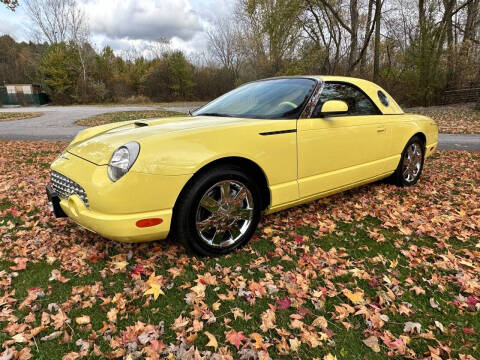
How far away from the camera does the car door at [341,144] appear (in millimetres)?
2875

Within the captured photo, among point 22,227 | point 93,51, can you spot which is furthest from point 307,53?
point 93,51

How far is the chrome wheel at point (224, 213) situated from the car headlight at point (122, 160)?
1.96ft

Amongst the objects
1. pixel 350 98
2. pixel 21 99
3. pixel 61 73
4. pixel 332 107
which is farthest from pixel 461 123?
pixel 21 99

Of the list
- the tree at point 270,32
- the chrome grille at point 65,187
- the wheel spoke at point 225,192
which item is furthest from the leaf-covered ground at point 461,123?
the tree at point 270,32

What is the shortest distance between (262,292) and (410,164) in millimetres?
3248

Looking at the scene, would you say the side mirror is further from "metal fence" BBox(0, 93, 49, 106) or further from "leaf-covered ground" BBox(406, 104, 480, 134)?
"metal fence" BBox(0, 93, 49, 106)

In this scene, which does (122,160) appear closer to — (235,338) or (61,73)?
(235,338)

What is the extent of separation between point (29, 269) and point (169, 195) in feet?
4.61

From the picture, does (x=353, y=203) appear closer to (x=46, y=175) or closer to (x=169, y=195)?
(x=169, y=195)

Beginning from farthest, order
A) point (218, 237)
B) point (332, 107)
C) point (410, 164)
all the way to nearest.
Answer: point (410, 164) → point (332, 107) → point (218, 237)

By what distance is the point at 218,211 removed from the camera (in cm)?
250

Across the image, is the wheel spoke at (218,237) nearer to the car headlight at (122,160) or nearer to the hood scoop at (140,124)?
the car headlight at (122,160)

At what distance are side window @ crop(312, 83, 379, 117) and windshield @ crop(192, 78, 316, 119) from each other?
158mm

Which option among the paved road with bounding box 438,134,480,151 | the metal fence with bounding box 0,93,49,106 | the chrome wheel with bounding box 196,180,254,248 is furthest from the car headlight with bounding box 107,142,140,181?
the metal fence with bounding box 0,93,49,106
